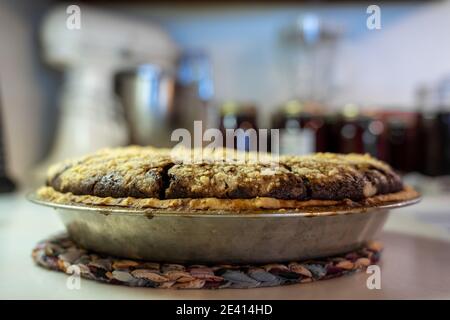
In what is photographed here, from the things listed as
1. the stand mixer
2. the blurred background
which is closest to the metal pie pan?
the blurred background

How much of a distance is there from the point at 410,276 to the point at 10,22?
1.44 metres

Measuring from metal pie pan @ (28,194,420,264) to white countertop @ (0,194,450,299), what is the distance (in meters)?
0.04

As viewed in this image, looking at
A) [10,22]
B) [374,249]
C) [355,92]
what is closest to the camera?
[374,249]

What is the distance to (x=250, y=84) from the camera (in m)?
1.91

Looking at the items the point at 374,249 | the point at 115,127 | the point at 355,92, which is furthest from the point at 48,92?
the point at 374,249

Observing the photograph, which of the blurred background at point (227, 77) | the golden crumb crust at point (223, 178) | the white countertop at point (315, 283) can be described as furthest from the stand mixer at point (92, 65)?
the golden crumb crust at point (223, 178)

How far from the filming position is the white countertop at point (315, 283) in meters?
0.49

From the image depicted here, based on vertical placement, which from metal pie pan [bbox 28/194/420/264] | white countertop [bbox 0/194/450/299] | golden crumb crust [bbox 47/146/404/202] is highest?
golden crumb crust [bbox 47/146/404/202]

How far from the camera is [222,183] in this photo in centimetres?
52

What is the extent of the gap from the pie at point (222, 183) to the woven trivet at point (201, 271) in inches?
2.6

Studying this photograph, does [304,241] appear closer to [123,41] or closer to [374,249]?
[374,249]

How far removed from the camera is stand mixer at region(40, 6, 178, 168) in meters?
1.61

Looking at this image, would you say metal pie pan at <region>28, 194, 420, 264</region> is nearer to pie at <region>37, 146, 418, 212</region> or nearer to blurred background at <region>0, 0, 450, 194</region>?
pie at <region>37, 146, 418, 212</region>

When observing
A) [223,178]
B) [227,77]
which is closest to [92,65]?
[227,77]
